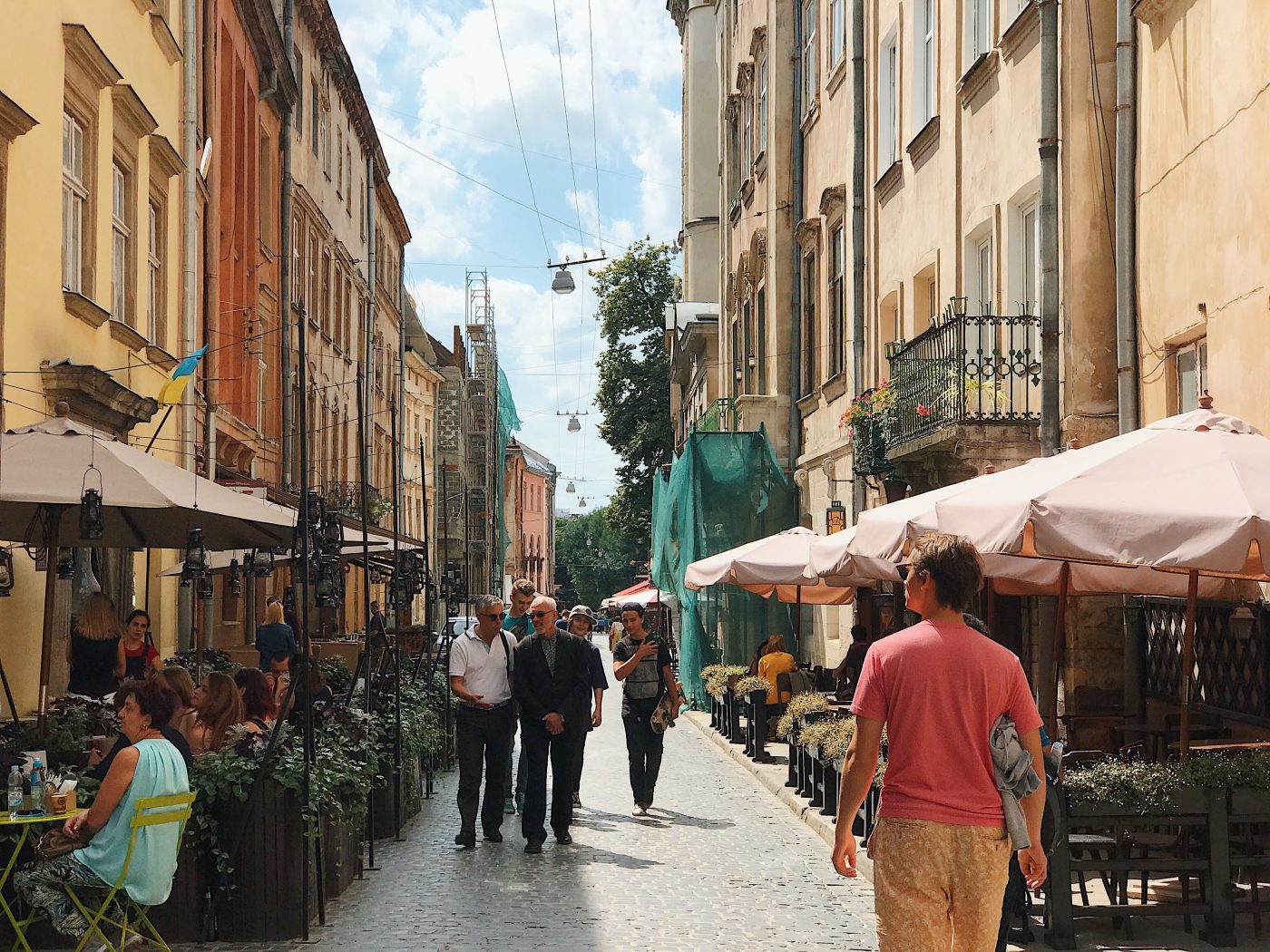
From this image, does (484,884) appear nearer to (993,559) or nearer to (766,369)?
(993,559)

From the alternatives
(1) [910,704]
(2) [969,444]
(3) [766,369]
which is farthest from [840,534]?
(3) [766,369]

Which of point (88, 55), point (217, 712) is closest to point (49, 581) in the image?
point (217, 712)

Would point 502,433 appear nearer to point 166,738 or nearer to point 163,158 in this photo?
point 163,158

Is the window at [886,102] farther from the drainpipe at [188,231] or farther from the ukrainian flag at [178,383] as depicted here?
the ukrainian flag at [178,383]

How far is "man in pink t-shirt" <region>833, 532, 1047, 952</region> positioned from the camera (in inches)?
203

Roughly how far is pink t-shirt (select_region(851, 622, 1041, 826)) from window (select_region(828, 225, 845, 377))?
19.4 metres

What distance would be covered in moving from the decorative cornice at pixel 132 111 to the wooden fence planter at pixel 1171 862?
12.6 metres

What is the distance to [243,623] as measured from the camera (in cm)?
2830

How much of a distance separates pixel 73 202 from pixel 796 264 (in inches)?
580

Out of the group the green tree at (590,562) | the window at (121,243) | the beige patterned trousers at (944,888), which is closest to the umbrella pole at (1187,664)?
the beige patterned trousers at (944,888)

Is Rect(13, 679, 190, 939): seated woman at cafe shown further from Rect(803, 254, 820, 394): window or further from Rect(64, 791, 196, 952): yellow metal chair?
Rect(803, 254, 820, 394): window

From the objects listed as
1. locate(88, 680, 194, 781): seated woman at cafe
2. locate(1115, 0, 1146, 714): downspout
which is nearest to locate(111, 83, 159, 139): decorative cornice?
locate(1115, 0, 1146, 714): downspout

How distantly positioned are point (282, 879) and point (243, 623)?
20.4 m

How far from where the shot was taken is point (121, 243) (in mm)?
18000
